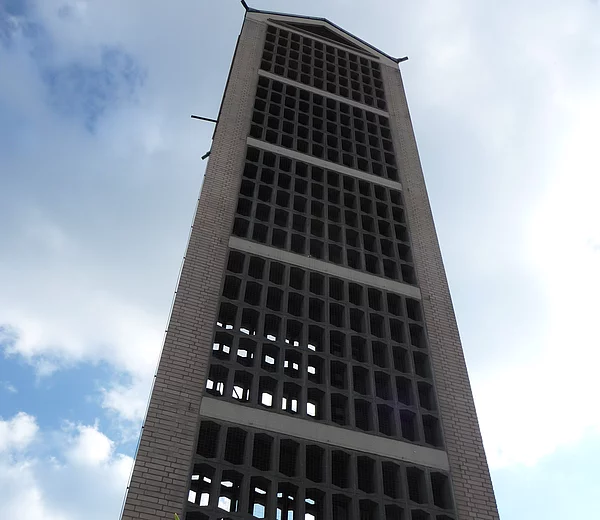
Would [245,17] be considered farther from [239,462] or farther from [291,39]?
[239,462]

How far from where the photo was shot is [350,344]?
37.3ft

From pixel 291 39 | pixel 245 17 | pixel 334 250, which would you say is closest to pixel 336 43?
pixel 291 39

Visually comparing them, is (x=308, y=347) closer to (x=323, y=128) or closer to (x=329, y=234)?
(x=329, y=234)

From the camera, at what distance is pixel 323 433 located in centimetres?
965

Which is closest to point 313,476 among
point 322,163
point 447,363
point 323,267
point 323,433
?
point 323,433

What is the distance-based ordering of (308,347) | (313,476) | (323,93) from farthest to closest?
(323,93), (308,347), (313,476)

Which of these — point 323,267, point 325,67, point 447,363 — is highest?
point 325,67

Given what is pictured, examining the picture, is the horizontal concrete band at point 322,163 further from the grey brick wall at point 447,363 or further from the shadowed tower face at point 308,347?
the grey brick wall at point 447,363

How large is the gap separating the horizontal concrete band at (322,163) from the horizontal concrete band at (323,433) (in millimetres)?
7956

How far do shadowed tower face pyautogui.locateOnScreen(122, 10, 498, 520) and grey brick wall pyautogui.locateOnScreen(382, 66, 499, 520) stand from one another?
0.11 ft

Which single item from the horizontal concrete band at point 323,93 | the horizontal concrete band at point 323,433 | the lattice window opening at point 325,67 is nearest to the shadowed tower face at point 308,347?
the horizontal concrete band at point 323,433

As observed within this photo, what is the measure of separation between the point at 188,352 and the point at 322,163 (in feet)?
25.3

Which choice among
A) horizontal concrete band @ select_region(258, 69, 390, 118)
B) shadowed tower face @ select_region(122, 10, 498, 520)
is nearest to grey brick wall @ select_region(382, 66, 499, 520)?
shadowed tower face @ select_region(122, 10, 498, 520)

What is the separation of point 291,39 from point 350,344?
47.2ft
